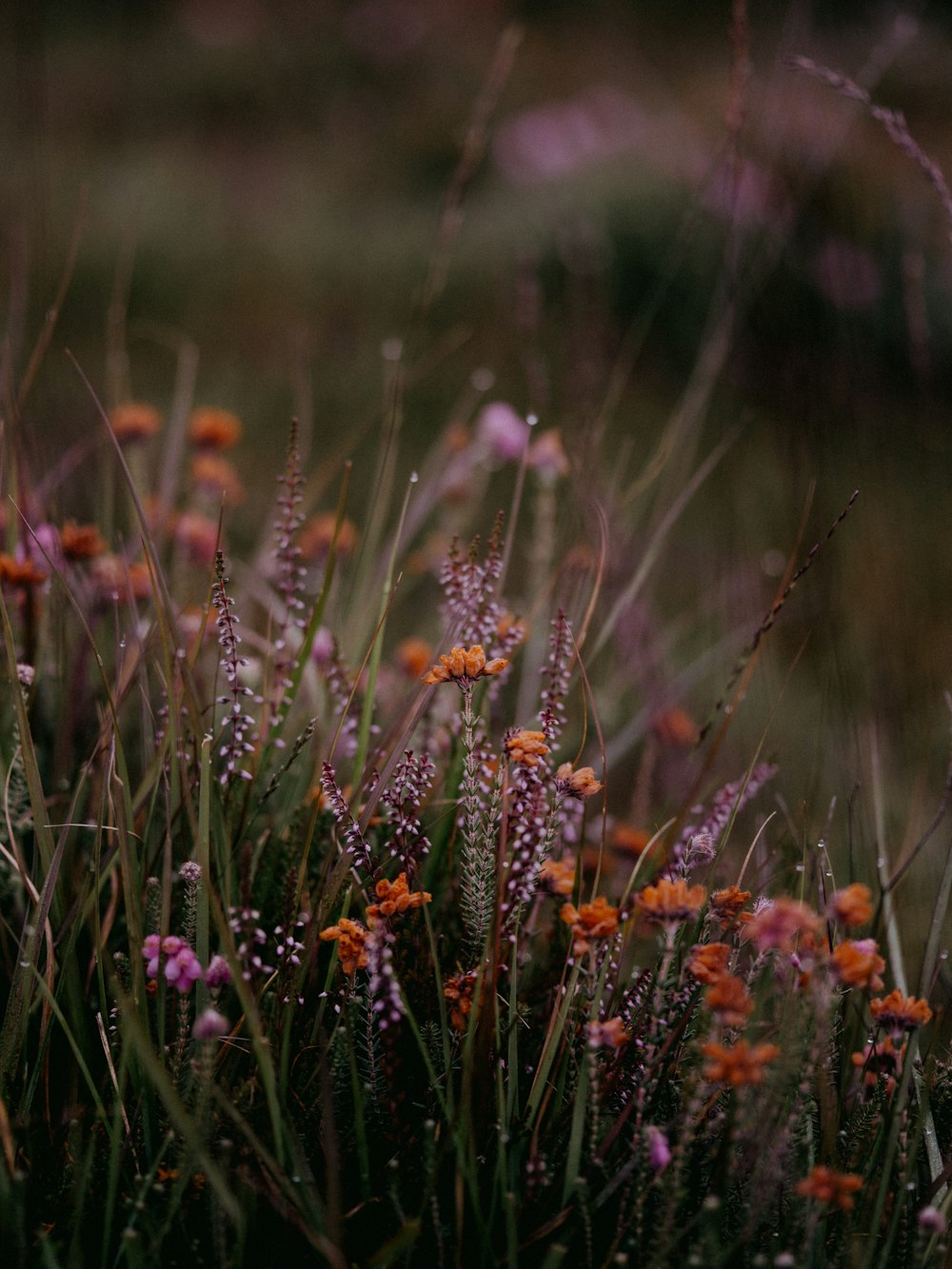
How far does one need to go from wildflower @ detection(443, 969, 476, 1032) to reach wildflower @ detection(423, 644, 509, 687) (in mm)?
237

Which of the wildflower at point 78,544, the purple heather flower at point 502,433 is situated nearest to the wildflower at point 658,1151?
the wildflower at point 78,544

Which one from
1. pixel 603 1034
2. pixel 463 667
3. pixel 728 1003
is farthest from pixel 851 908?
pixel 463 667

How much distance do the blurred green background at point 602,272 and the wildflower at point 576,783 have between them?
0.21 meters

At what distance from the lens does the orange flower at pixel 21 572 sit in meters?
1.04

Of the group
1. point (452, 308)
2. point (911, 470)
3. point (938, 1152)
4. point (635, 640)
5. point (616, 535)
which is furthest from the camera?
point (452, 308)

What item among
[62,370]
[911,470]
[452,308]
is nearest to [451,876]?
[62,370]

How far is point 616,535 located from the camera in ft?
4.06

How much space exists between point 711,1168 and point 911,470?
2754 millimetres

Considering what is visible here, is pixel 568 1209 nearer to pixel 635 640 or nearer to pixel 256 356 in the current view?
pixel 635 640

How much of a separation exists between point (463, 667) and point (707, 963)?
0.26 meters

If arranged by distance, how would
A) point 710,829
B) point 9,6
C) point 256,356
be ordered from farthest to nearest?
point 9,6 < point 256,356 < point 710,829

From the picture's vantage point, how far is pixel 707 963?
70 cm

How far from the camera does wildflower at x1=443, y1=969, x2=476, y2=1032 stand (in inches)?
31.4

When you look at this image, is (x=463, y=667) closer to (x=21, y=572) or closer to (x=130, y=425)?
(x=21, y=572)
